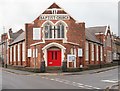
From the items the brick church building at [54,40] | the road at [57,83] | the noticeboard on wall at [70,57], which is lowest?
the road at [57,83]

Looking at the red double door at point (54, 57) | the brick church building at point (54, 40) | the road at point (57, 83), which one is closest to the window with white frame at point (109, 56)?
the brick church building at point (54, 40)

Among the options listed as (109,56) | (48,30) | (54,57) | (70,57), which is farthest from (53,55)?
(109,56)

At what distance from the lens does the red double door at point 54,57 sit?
42.5m

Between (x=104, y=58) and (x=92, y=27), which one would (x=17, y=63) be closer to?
(x=104, y=58)

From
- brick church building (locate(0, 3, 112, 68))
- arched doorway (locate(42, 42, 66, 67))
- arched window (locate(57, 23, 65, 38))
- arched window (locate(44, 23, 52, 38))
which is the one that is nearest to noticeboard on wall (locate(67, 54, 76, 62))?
brick church building (locate(0, 3, 112, 68))

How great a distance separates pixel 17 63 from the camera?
51.8m

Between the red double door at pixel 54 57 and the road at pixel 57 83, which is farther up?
the red double door at pixel 54 57

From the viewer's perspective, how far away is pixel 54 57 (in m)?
42.3

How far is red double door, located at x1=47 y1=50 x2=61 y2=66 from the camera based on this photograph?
4246cm

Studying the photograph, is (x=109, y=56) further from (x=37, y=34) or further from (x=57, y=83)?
(x=57, y=83)

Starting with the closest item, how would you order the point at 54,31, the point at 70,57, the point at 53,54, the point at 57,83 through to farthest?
the point at 57,83 → the point at 70,57 → the point at 53,54 → the point at 54,31

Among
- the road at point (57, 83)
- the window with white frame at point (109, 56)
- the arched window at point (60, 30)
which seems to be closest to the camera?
the road at point (57, 83)

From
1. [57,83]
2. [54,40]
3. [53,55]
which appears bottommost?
[57,83]

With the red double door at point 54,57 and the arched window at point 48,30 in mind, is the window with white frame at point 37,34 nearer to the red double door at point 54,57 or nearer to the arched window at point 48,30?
the arched window at point 48,30
